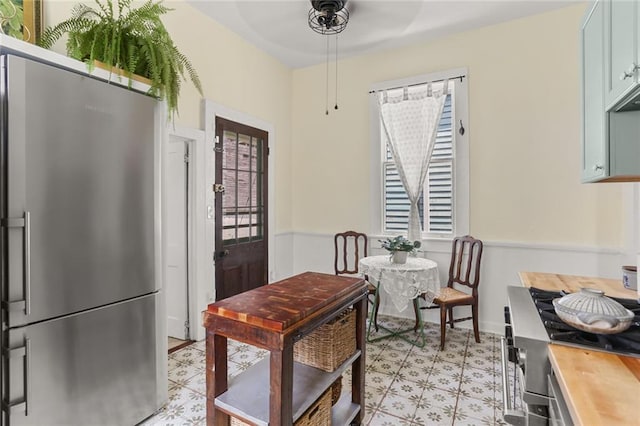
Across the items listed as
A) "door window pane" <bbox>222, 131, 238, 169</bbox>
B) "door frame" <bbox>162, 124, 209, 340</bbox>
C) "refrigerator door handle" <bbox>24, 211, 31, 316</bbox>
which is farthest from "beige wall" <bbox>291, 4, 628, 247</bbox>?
"refrigerator door handle" <bbox>24, 211, 31, 316</bbox>

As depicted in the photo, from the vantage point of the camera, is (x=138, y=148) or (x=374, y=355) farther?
(x=374, y=355)

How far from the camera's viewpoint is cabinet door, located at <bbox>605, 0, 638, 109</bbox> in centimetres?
123

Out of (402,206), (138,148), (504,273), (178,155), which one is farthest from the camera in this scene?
(402,206)

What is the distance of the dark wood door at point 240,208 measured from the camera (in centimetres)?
340

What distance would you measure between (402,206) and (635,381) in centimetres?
303

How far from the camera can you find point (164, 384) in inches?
84.4

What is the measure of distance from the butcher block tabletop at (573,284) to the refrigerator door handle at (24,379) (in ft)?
8.43

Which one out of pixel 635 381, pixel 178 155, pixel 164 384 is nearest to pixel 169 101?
pixel 178 155

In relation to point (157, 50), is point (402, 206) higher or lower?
lower

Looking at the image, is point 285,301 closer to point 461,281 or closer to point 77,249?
point 77,249

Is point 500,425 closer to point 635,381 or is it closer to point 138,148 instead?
point 635,381

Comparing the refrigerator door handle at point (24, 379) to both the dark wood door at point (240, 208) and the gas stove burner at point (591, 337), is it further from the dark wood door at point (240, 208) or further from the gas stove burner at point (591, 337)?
the gas stove burner at point (591, 337)

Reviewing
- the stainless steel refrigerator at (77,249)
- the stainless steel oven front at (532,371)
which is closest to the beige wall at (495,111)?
the stainless steel refrigerator at (77,249)

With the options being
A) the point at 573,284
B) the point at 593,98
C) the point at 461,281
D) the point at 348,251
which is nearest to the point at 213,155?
the point at 348,251
